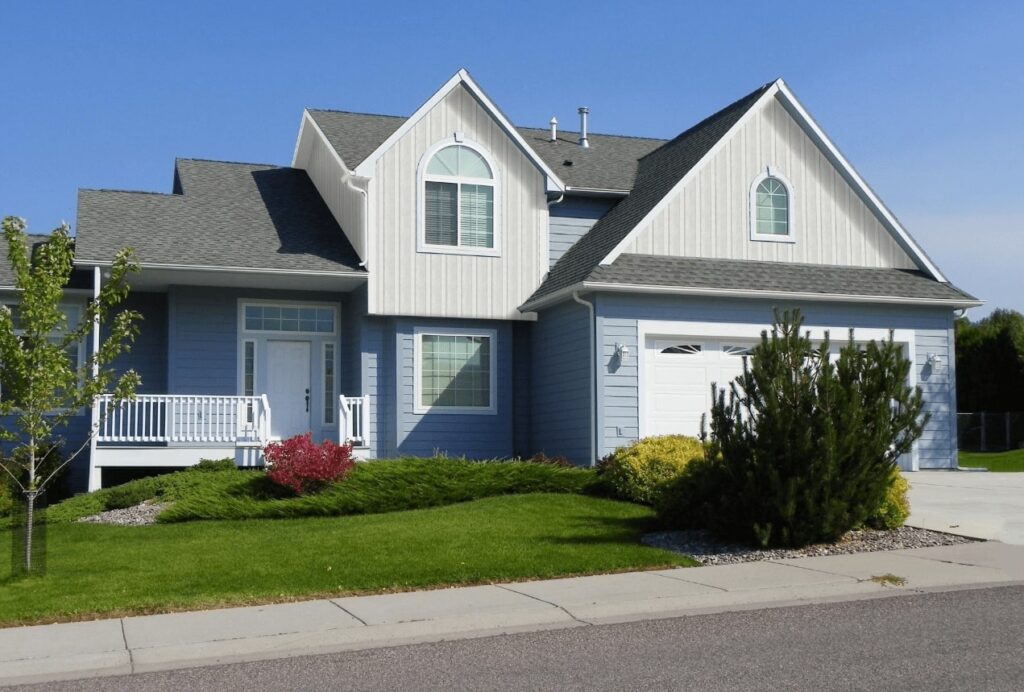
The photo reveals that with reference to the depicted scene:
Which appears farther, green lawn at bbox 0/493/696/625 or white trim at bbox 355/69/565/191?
white trim at bbox 355/69/565/191

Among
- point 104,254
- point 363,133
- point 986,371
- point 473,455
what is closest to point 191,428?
point 104,254

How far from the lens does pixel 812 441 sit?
12461 mm

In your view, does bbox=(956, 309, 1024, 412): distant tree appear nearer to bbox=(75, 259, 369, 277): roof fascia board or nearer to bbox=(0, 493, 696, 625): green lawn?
bbox=(75, 259, 369, 277): roof fascia board

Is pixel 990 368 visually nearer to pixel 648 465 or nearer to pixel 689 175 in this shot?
pixel 689 175

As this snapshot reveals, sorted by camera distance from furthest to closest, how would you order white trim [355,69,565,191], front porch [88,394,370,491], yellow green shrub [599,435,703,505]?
white trim [355,69,565,191], front porch [88,394,370,491], yellow green shrub [599,435,703,505]

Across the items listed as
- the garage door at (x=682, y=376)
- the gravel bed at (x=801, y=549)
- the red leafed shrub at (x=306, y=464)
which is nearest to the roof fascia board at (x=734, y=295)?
the garage door at (x=682, y=376)

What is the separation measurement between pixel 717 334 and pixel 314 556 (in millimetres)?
9807

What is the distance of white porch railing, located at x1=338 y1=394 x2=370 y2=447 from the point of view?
19.6 metres

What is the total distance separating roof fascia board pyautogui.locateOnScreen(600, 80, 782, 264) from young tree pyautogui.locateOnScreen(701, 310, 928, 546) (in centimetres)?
712

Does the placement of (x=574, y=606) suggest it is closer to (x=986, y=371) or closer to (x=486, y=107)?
(x=486, y=107)

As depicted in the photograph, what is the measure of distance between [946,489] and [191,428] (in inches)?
486

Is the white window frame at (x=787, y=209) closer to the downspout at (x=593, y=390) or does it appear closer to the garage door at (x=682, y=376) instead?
the garage door at (x=682, y=376)

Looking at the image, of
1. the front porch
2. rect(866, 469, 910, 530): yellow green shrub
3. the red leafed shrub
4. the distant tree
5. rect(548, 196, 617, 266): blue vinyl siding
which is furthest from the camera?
the distant tree

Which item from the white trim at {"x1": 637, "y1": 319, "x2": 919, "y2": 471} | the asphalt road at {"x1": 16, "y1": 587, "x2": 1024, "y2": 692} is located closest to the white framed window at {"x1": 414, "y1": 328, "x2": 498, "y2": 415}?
the white trim at {"x1": 637, "y1": 319, "x2": 919, "y2": 471}
